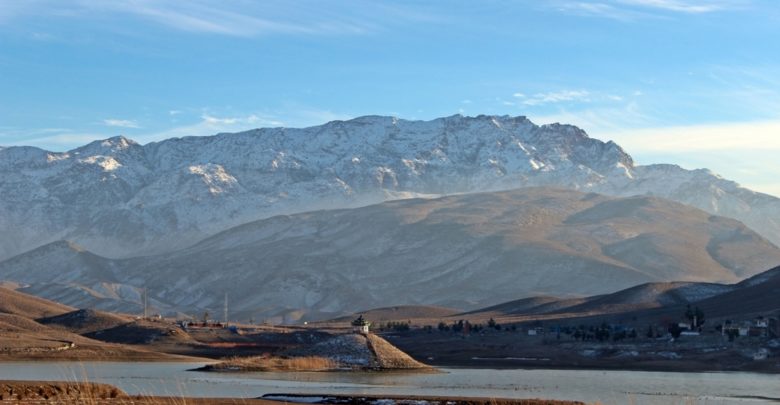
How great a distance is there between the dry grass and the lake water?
18.8 ft

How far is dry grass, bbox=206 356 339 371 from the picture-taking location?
11875cm

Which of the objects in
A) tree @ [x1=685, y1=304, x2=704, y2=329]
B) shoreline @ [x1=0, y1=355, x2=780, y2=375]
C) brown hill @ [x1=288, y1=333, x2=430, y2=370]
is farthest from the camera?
tree @ [x1=685, y1=304, x2=704, y2=329]

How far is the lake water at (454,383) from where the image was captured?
279 feet

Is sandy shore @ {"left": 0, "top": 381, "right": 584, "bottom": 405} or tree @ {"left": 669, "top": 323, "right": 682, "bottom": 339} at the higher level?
tree @ {"left": 669, "top": 323, "right": 682, "bottom": 339}

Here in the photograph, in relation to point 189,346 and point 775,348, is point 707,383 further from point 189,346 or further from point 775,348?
point 189,346

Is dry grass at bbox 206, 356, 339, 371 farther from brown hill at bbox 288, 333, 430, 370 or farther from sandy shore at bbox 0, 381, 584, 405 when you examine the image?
sandy shore at bbox 0, 381, 584, 405

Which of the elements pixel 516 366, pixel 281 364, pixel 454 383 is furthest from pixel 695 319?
pixel 454 383

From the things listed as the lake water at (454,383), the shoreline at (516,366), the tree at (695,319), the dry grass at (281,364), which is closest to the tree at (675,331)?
the tree at (695,319)

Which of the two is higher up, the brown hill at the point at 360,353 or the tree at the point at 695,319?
the tree at the point at 695,319

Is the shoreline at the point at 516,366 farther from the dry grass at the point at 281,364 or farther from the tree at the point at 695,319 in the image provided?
the tree at the point at 695,319

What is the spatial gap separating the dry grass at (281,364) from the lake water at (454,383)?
5739 mm

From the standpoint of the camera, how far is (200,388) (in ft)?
278

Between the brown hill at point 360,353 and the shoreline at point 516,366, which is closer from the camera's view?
the brown hill at point 360,353

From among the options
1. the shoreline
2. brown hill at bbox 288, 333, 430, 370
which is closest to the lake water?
brown hill at bbox 288, 333, 430, 370
